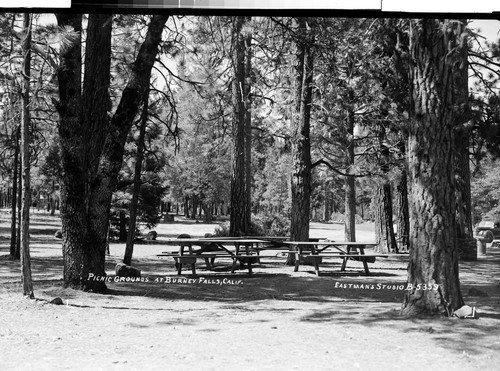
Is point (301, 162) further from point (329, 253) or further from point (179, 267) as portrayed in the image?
point (179, 267)

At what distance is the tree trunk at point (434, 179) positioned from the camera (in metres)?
5.36

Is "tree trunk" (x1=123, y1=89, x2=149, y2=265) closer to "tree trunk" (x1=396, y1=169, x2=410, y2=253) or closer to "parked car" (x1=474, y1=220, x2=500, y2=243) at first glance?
"parked car" (x1=474, y1=220, x2=500, y2=243)

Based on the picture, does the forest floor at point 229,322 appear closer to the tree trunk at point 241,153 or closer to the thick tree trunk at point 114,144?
the thick tree trunk at point 114,144

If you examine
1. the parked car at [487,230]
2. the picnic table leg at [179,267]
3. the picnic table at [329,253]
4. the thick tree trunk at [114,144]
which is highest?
the thick tree trunk at [114,144]

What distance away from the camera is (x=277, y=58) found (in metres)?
8.76

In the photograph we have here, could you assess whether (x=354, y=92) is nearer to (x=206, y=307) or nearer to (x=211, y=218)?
(x=211, y=218)

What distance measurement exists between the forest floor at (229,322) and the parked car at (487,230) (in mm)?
577

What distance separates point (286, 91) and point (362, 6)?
600cm

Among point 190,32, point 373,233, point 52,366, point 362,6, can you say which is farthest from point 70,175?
point 373,233

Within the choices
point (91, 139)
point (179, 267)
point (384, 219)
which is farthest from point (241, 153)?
point (91, 139)

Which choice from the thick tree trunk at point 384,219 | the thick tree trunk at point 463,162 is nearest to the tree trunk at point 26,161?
the thick tree trunk at point 463,162

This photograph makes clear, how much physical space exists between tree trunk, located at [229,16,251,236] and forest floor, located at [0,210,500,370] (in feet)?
8.10

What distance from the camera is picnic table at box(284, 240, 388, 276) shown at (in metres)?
8.33

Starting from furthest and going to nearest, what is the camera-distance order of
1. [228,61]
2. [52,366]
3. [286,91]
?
1. [286,91]
2. [228,61]
3. [52,366]
